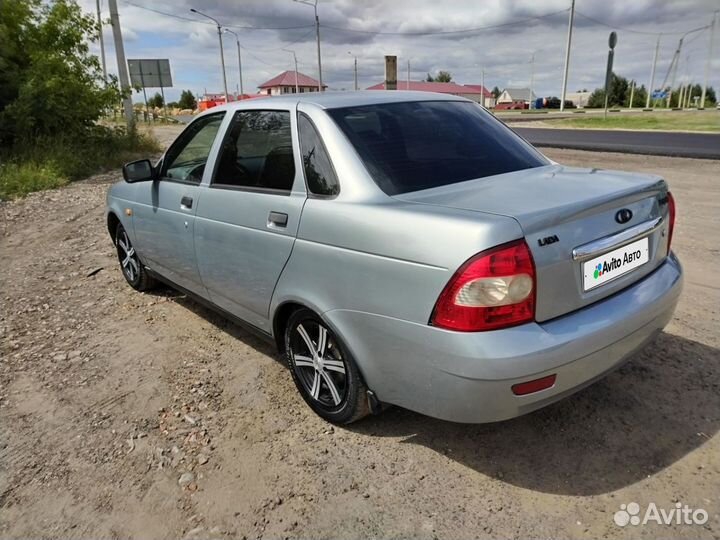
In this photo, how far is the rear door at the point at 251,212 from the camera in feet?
9.45

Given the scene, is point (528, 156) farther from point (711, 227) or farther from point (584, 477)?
point (711, 227)

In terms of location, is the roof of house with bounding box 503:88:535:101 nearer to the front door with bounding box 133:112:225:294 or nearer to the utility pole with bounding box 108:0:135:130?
the utility pole with bounding box 108:0:135:130

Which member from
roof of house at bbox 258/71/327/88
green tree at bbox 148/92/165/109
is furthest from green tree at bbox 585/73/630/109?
green tree at bbox 148/92/165/109

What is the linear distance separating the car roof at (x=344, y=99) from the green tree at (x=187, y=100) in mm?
85634

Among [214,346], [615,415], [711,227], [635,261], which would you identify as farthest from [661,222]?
[711,227]

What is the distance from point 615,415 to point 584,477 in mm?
559

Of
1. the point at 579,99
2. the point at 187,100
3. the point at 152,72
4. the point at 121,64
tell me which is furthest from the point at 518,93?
the point at 121,64

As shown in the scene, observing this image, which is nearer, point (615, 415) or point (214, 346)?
point (615, 415)

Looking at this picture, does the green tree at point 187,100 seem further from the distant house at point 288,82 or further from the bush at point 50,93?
the bush at point 50,93

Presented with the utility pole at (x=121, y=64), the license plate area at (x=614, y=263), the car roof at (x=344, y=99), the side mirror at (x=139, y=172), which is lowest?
the license plate area at (x=614, y=263)

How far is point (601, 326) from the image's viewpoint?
2264 mm

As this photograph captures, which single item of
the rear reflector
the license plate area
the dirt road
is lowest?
the dirt road

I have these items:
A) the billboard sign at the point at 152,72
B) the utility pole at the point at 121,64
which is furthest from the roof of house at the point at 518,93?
the utility pole at the point at 121,64

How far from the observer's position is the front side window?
3691 mm
